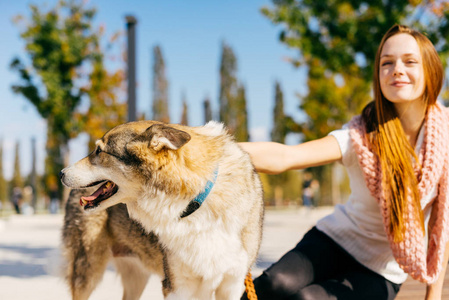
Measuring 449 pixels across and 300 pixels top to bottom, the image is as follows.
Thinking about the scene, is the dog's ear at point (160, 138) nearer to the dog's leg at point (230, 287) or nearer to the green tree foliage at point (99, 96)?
the dog's leg at point (230, 287)

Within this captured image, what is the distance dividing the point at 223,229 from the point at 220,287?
1.31ft

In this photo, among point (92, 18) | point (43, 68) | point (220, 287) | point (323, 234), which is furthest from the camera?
point (92, 18)

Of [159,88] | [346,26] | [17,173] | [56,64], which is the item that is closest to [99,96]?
[56,64]

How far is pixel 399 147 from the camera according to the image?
278 cm

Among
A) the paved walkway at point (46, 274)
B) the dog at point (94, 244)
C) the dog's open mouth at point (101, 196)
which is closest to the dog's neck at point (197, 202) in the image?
the dog's open mouth at point (101, 196)

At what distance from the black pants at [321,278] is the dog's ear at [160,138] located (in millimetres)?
1208

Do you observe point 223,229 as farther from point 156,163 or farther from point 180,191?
point 156,163

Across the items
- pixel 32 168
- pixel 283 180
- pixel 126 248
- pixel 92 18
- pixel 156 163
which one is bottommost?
pixel 283 180

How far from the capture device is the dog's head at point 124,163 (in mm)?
2332

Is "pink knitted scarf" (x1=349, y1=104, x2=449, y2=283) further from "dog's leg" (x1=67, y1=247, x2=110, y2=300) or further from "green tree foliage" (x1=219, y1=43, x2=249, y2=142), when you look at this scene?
"green tree foliage" (x1=219, y1=43, x2=249, y2=142)

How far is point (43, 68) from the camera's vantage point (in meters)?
18.6

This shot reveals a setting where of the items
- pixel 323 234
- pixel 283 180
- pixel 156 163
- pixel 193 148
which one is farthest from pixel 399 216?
pixel 283 180

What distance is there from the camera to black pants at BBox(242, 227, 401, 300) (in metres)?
2.85

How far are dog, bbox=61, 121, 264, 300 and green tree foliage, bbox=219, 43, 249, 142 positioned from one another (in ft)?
128
